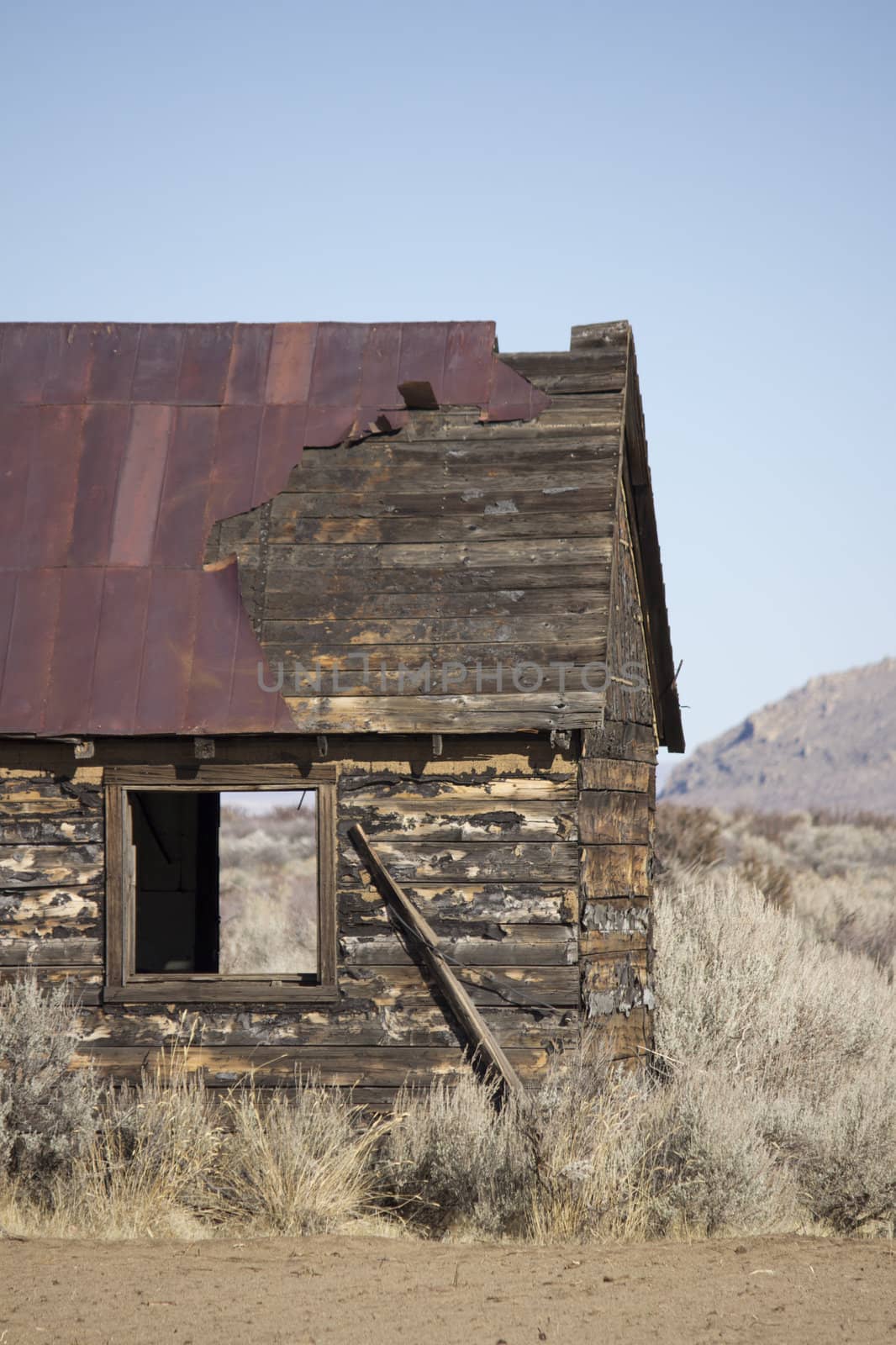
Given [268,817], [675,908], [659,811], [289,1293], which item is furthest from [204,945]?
[268,817]

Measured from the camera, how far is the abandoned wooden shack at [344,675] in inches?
322

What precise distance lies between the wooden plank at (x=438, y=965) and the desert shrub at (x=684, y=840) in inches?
355

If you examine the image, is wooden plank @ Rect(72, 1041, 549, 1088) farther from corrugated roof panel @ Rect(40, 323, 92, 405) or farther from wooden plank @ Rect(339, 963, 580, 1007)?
Answer: corrugated roof panel @ Rect(40, 323, 92, 405)

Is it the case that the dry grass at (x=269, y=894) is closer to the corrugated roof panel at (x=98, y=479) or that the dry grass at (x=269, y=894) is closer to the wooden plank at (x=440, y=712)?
the wooden plank at (x=440, y=712)

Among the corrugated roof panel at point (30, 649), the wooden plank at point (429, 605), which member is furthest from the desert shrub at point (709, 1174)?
the corrugated roof panel at point (30, 649)

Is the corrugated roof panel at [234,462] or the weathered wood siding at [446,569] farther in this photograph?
the corrugated roof panel at [234,462]

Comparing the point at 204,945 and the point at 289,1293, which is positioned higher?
the point at 204,945

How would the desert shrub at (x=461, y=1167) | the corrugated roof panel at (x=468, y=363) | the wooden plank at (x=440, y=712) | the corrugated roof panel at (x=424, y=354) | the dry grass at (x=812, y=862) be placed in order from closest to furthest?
the desert shrub at (x=461, y=1167) < the wooden plank at (x=440, y=712) < the corrugated roof panel at (x=468, y=363) < the corrugated roof panel at (x=424, y=354) < the dry grass at (x=812, y=862)

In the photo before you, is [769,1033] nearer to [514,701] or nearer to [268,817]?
[514,701]

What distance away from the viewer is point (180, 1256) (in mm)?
7051

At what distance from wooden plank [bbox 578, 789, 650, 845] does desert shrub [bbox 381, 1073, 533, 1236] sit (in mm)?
1557

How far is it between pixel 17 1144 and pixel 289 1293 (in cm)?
192

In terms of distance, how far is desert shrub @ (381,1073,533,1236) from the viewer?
294 inches

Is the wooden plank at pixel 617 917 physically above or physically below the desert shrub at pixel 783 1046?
above
